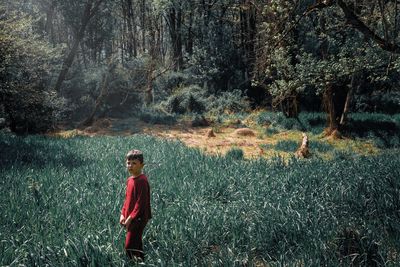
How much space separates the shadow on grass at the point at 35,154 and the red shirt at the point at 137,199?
4.93m

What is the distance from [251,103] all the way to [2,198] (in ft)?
69.2

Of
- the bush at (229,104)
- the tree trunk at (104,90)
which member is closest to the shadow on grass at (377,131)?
the bush at (229,104)

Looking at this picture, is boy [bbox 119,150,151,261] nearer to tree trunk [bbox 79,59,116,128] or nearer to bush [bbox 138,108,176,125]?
bush [bbox 138,108,176,125]

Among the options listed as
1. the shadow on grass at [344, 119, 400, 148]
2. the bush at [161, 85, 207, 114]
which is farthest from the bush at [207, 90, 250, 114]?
the shadow on grass at [344, 119, 400, 148]

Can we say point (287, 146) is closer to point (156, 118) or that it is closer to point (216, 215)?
point (216, 215)

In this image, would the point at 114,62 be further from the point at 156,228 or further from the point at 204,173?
the point at 156,228

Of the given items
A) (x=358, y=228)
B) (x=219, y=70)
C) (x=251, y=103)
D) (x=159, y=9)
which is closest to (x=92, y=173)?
(x=358, y=228)

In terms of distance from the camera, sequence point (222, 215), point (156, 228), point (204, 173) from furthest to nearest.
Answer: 1. point (204, 173)
2. point (222, 215)
3. point (156, 228)

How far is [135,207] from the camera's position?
3482 millimetres

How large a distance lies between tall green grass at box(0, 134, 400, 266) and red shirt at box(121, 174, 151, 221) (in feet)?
1.21

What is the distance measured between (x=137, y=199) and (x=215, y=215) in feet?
5.02

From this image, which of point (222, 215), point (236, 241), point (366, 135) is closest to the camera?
point (236, 241)

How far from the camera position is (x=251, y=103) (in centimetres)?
2550

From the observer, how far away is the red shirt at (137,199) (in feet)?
11.4
